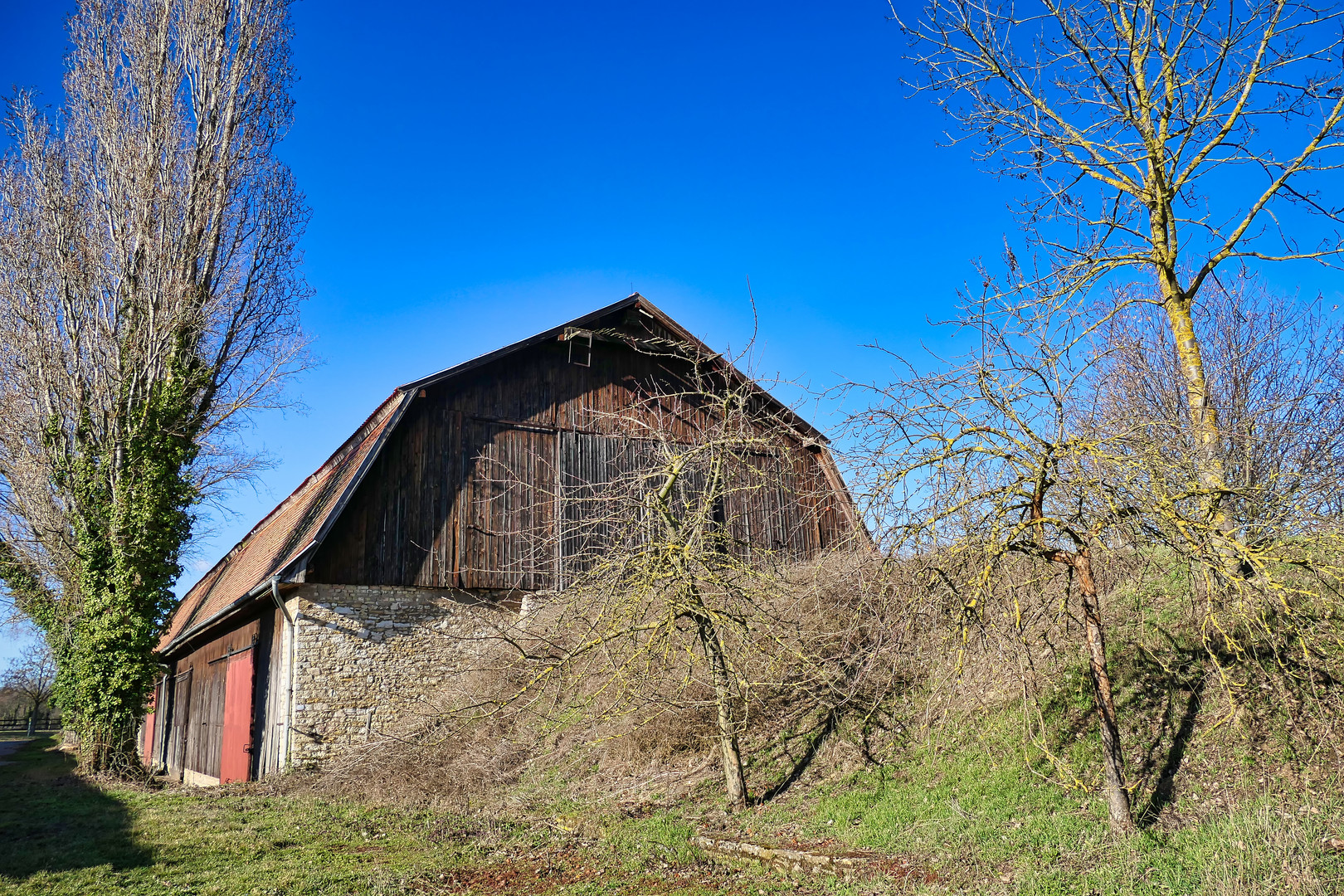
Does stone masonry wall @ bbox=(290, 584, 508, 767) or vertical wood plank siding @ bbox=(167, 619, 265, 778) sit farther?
vertical wood plank siding @ bbox=(167, 619, 265, 778)

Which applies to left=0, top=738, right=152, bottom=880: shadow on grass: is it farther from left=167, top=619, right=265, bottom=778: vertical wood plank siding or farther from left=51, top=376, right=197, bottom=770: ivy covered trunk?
left=167, top=619, right=265, bottom=778: vertical wood plank siding

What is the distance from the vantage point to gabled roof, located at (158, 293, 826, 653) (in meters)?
12.8

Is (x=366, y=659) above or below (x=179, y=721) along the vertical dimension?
above

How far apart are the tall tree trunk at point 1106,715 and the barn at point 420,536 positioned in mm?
5174

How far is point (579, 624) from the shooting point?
38.6ft

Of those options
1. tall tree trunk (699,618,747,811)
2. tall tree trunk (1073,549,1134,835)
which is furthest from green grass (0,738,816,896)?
tall tree trunk (1073,549,1134,835)

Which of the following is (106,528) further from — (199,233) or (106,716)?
(199,233)

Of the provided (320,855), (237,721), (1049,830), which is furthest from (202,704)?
(1049,830)

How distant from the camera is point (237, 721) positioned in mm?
14062

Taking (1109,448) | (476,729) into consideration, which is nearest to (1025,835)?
(1109,448)

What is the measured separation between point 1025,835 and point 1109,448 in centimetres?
278

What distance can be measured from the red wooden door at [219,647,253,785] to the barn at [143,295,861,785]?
6 centimetres

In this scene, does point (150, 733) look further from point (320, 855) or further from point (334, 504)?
point (320, 855)

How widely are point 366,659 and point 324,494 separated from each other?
327cm
